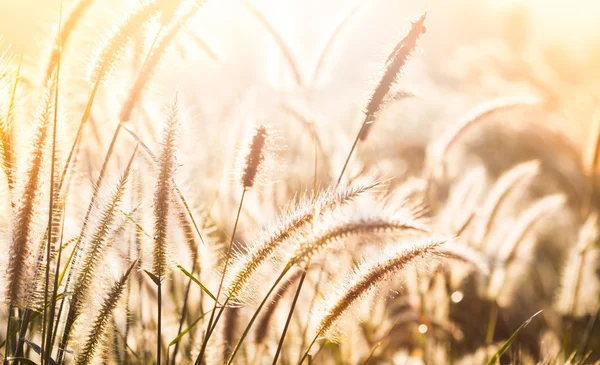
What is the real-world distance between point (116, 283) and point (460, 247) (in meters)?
0.96

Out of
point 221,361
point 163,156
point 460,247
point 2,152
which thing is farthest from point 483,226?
point 2,152

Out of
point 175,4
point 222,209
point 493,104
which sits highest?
point 222,209

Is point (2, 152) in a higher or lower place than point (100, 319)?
higher

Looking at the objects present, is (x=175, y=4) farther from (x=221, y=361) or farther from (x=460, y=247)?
(x=460, y=247)

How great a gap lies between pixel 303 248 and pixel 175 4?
611mm

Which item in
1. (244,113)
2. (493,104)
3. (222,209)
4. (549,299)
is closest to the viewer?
(493,104)

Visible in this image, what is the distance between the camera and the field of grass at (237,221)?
3.81 feet

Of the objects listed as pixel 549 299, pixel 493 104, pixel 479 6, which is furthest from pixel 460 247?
pixel 479 6

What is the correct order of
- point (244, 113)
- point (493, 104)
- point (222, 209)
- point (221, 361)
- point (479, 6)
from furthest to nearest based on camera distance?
point (479, 6)
point (222, 209)
point (244, 113)
point (493, 104)
point (221, 361)

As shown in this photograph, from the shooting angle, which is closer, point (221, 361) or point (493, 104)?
point (221, 361)

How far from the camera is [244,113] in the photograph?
2553 millimetres

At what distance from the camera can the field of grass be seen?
1162 millimetres

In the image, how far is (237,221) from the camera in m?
1.13

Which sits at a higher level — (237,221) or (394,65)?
(394,65)
